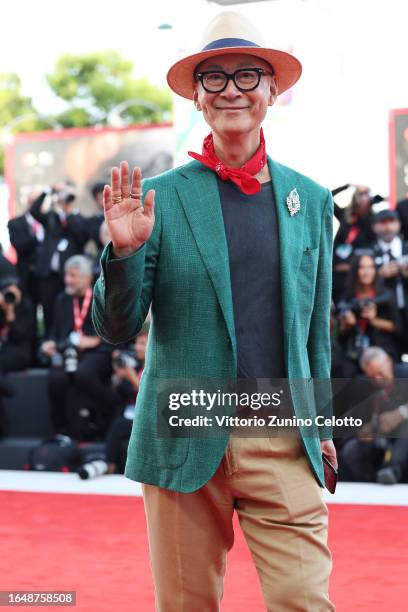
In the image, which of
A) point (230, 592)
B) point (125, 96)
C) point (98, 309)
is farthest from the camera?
point (125, 96)

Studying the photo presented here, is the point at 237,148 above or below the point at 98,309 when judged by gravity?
above

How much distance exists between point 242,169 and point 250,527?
0.90 meters

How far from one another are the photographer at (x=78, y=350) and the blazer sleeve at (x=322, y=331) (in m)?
5.85

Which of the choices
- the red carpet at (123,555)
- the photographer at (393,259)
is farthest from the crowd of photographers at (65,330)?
the photographer at (393,259)

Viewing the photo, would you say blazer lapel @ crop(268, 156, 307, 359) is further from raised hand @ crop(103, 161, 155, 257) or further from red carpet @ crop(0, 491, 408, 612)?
Answer: red carpet @ crop(0, 491, 408, 612)

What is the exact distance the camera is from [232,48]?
107 inches

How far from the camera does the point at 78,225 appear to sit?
956 cm

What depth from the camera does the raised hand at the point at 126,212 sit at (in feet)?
8.14

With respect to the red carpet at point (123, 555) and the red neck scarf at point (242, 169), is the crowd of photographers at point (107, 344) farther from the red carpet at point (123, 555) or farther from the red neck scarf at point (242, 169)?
the red neck scarf at point (242, 169)

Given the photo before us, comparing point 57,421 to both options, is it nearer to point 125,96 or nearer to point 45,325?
point 45,325

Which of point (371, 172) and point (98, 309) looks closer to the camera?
point (98, 309)

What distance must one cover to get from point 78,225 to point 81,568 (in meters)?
4.70

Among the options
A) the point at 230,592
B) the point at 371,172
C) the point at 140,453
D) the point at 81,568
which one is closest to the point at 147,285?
the point at 140,453

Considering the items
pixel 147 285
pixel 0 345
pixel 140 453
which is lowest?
pixel 0 345
